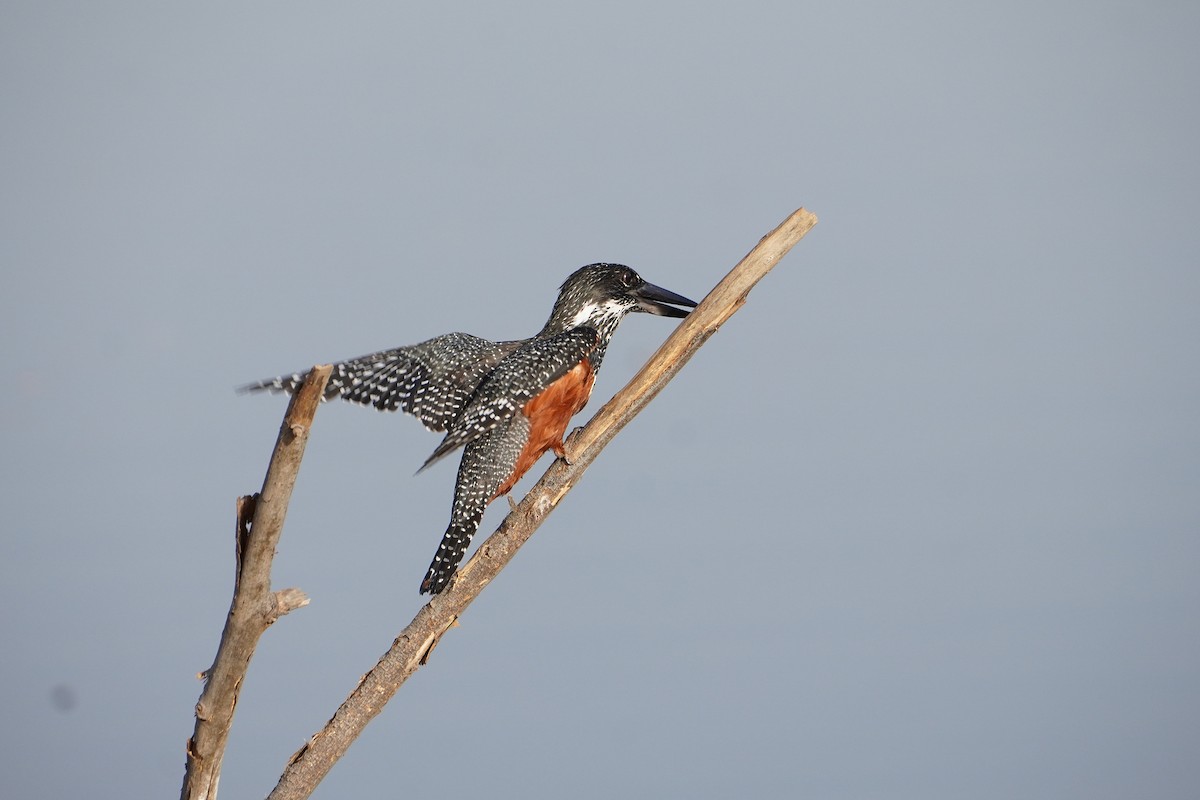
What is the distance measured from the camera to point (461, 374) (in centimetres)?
508

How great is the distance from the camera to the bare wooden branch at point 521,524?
4.28m

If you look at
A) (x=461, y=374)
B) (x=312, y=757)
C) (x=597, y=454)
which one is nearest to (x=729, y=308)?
(x=597, y=454)

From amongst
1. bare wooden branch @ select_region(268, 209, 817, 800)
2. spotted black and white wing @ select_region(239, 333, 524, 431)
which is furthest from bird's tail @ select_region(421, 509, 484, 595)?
spotted black and white wing @ select_region(239, 333, 524, 431)

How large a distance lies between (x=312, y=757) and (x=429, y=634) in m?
0.62

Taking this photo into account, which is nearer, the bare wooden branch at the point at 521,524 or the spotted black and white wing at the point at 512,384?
the bare wooden branch at the point at 521,524

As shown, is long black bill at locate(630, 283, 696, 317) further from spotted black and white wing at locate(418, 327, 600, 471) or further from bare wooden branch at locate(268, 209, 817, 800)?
bare wooden branch at locate(268, 209, 817, 800)

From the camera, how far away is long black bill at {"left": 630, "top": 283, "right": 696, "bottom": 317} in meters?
5.43

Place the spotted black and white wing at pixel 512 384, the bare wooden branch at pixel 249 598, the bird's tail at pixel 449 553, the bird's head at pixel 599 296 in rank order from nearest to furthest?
1. the bare wooden branch at pixel 249 598
2. the bird's tail at pixel 449 553
3. the spotted black and white wing at pixel 512 384
4. the bird's head at pixel 599 296

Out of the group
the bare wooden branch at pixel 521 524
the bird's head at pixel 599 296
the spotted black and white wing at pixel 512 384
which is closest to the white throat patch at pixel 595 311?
the bird's head at pixel 599 296

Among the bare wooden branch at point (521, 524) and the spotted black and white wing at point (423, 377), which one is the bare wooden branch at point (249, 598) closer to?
the bare wooden branch at point (521, 524)

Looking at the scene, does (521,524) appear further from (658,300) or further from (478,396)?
(658,300)

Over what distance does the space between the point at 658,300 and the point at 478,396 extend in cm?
110

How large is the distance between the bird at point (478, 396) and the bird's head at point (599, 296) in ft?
0.54

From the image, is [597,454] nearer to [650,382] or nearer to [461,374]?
[650,382]
